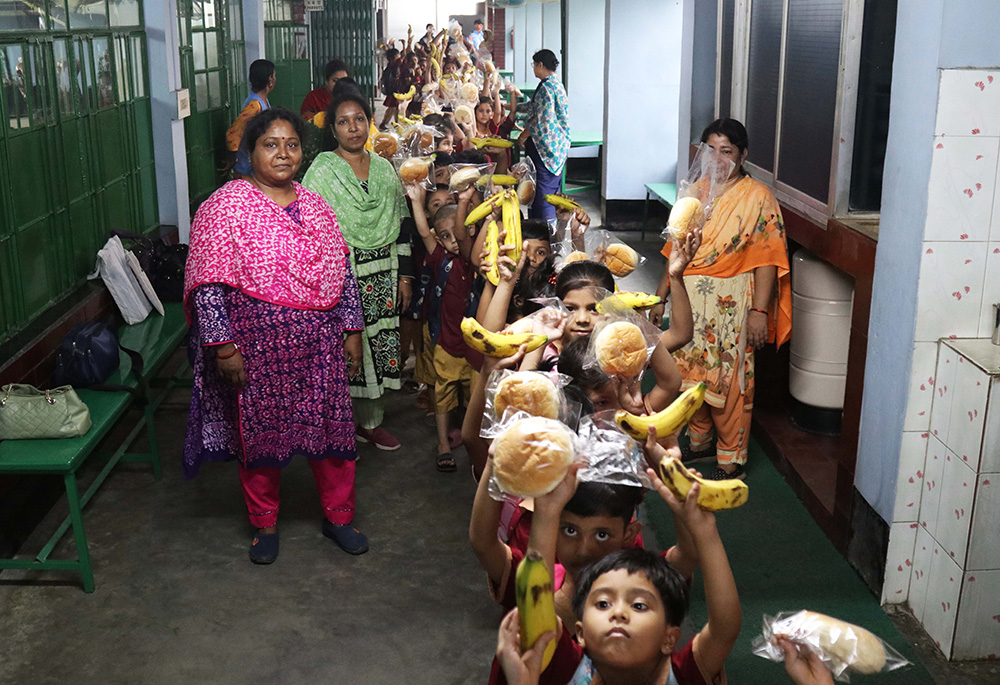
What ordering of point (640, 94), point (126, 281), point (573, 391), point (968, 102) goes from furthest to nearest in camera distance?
point (640, 94)
point (126, 281)
point (968, 102)
point (573, 391)

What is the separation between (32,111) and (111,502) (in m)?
1.75

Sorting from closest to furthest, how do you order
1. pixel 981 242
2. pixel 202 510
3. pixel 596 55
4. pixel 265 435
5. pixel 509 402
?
pixel 509 402 < pixel 981 242 < pixel 265 435 < pixel 202 510 < pixel 596 55

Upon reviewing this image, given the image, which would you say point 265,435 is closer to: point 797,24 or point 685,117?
point 797,24

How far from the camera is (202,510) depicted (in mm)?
4402

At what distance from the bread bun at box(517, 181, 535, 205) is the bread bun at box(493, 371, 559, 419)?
2361 mm

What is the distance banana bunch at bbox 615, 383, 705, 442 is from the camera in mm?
2041

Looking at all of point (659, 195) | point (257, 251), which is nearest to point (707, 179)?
point (257, 251)

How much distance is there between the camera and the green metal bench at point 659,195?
894 cm

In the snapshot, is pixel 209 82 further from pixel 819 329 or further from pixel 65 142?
pixel 819 329

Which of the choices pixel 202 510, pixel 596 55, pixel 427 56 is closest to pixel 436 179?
pixel 202 510

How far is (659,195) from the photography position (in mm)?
9258

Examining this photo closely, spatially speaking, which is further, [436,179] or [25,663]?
[436,179]

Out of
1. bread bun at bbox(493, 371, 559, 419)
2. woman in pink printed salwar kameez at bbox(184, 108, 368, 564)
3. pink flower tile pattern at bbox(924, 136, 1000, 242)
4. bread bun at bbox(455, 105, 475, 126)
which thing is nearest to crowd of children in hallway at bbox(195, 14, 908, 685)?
bread bun at bbox(493, 371, 559, 419)

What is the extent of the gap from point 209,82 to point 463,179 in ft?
13.8
